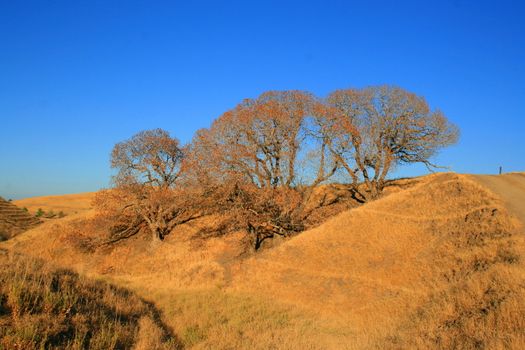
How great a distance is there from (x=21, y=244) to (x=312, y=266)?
25206 mm

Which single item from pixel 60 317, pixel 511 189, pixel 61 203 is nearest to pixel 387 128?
pixel 511 189

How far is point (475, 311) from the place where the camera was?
35.0ft

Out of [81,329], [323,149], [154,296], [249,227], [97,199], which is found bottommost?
[154,296]

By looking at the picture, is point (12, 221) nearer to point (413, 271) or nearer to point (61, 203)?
point (61, 203)

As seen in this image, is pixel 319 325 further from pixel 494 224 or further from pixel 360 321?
pixel 494 224

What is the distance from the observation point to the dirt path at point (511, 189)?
697 inches

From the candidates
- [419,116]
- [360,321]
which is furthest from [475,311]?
[419,116]

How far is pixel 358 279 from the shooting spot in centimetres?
1720

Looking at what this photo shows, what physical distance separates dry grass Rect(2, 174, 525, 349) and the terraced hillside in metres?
9.53

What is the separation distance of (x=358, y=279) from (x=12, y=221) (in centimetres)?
3751

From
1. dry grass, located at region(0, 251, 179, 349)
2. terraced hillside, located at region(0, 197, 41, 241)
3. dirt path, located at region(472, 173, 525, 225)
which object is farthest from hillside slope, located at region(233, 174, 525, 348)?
terraced hillside, located at region(0, 197, 41, 241)

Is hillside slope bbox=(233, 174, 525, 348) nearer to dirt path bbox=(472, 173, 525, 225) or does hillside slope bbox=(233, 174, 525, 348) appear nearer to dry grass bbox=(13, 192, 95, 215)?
dirt path bbox=(472, 173, 525, 225)

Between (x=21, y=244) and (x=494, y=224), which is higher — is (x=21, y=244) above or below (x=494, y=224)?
below

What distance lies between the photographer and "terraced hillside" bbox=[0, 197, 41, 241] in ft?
115
